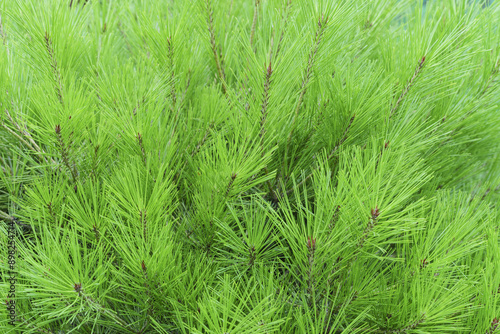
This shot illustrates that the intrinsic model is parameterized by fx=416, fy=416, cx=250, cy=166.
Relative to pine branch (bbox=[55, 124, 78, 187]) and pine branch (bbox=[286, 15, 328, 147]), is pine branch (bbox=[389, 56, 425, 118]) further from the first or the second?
pine branch (bbox=[55, 124, 78, 187])

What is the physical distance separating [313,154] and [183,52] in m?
0.25

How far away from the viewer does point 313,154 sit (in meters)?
0.61

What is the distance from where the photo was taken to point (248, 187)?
49 cm

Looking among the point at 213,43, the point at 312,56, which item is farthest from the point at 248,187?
the point at 213,43

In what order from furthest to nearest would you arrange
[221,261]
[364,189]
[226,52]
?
[226,52] < [221,261] < [364,189]

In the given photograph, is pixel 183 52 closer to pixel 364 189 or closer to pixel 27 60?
pixel 27 60

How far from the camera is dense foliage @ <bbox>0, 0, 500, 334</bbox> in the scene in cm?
45

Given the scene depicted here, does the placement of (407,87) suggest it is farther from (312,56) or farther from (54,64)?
(54,64)

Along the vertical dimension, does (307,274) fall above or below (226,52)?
below

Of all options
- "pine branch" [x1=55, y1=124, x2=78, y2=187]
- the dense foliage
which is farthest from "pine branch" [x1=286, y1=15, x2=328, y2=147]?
"pine branch" [x1=55, y1=124, x2=78, y2=187]

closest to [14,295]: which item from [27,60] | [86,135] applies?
[86,135]

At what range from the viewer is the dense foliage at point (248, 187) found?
449 mm

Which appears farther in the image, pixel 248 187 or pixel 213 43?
pixel 213 43

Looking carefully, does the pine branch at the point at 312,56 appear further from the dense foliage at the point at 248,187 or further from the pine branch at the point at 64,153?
the pine branch at the point at 64,153
